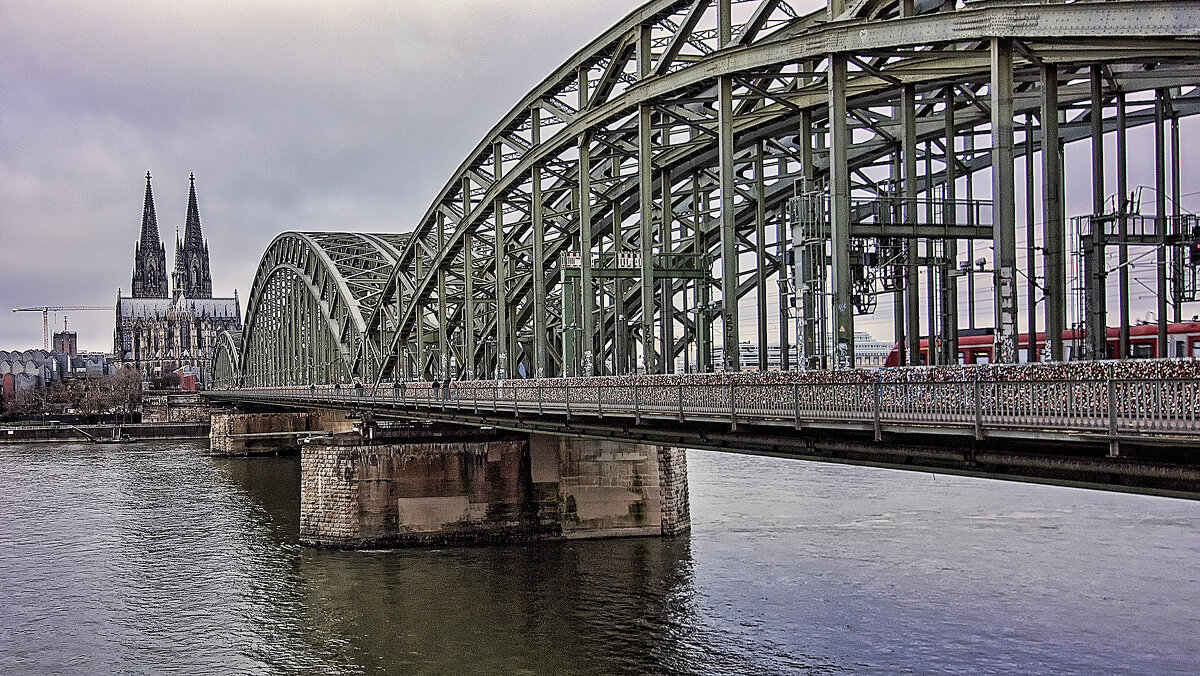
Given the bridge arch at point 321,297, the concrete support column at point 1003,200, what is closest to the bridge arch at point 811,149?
the concrete support column at point 1003,200

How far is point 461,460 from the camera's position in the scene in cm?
4028

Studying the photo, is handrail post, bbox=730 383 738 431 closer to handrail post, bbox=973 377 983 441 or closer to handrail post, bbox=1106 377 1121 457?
handrail post, bbox=973 377 983 441

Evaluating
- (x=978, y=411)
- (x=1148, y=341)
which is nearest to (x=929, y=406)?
(x=978, y=411)

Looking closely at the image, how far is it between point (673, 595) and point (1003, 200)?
535 inches

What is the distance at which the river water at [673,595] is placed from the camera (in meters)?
25.7

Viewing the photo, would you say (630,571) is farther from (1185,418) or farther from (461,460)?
(1185,418)

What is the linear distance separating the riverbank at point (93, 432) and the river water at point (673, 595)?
69.1m

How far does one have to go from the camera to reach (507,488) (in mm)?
40281

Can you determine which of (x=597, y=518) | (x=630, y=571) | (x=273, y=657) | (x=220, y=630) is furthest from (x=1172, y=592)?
(x=220, y=630)

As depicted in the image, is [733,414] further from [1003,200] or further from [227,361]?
[227,361]

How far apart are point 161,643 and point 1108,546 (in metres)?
25.6

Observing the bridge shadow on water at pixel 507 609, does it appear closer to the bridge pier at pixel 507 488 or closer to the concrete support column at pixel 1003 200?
the bridge pier at pixel 507 488

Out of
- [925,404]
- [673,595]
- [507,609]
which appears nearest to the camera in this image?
[925,404]

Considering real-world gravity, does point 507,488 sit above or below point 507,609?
above
